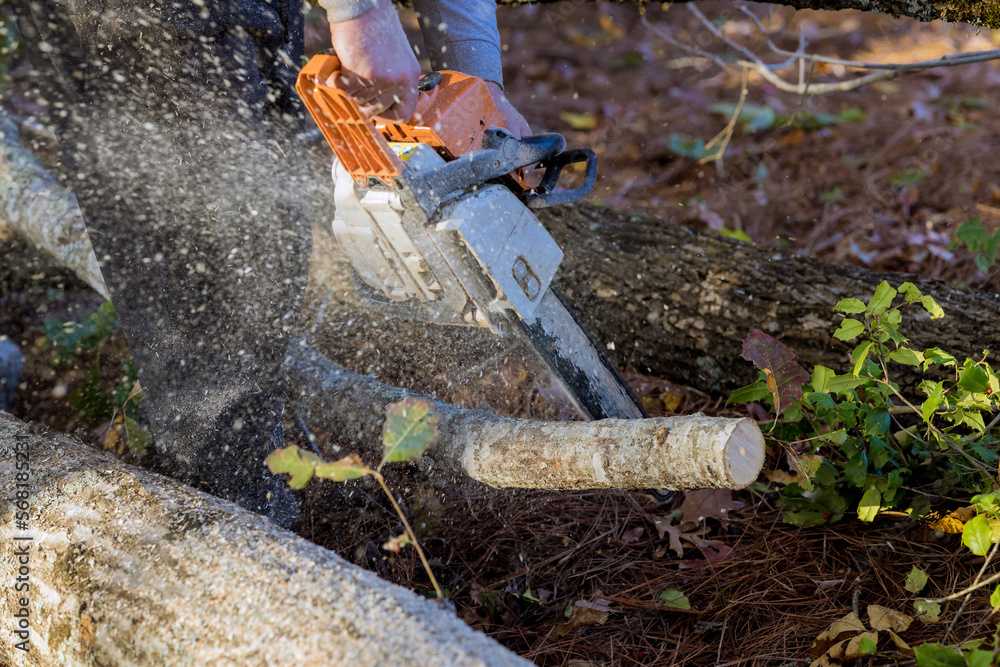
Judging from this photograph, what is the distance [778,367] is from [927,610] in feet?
1.90

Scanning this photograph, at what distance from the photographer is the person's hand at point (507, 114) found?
1.83m

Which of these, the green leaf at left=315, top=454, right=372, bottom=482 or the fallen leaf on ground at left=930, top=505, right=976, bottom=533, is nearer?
the green leaf at left=315, top=454, right=372, bottom=482

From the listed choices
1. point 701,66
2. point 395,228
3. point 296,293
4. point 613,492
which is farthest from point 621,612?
point 701,66

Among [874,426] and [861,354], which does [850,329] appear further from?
[874,426]

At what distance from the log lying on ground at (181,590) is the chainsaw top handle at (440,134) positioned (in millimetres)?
814

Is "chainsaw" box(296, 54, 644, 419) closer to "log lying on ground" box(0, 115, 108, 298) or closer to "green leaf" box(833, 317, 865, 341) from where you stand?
"green leaf" box(833, 317, 865, 341)

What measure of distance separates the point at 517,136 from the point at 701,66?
391cm

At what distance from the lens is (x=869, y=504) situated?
61.1 inches

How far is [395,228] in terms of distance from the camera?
1.63 m

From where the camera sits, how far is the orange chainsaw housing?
4.63 ft

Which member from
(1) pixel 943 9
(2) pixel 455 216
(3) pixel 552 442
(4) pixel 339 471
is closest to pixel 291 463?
(4) pixel 339 471

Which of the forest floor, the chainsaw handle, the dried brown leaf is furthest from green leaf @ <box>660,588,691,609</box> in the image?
the chainsaw handle

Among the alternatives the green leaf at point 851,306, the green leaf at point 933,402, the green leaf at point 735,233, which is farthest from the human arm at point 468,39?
the green leaf at point 735,233

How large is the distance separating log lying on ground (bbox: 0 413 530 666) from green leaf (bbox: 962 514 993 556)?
36.0 inches
